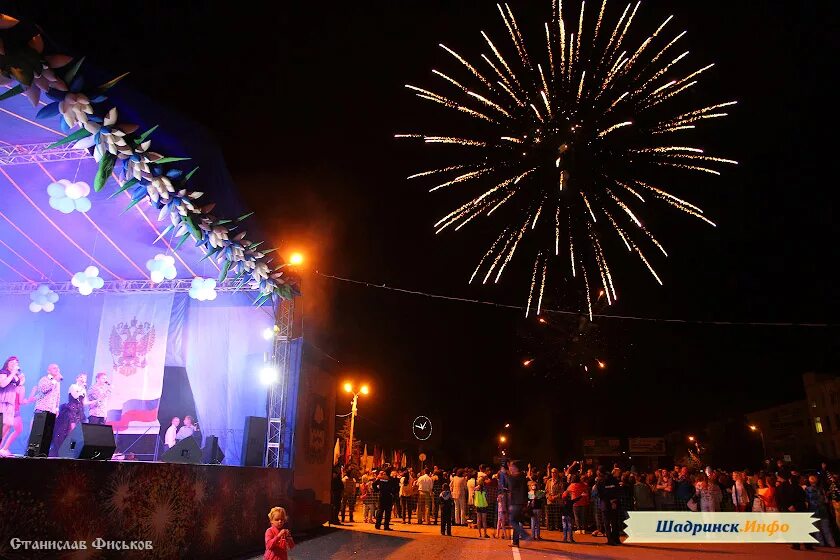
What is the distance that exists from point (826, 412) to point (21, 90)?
8154 centimetres

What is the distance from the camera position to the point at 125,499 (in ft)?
22.8

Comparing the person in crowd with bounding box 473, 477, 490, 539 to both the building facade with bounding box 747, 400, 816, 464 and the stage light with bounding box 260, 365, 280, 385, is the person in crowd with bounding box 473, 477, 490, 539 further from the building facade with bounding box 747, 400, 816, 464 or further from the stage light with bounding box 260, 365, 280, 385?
the building facade with bounding box 747, 400, 816, 464

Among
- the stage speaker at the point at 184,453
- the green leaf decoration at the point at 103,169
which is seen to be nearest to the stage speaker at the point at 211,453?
the stage speaker at the point at 184,453

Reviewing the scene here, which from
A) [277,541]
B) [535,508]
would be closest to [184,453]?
[277,541]

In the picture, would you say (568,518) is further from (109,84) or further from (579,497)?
(109,84)

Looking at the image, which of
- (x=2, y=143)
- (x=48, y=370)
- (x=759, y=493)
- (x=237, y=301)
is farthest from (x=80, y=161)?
(x=759, y=493)

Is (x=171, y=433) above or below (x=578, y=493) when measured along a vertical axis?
above

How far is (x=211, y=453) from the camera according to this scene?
34.8ft

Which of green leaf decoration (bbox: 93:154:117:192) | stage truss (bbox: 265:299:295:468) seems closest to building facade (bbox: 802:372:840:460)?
stage truss (bbox: 265:299:295:468)

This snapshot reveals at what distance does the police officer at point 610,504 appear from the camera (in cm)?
1312

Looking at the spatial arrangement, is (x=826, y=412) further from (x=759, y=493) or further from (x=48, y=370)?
(x=48, y=370)

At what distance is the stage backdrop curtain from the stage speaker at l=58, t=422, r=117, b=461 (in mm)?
3522

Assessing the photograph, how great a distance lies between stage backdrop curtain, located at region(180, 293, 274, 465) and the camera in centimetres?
1205

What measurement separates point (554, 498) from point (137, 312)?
1273 cm
